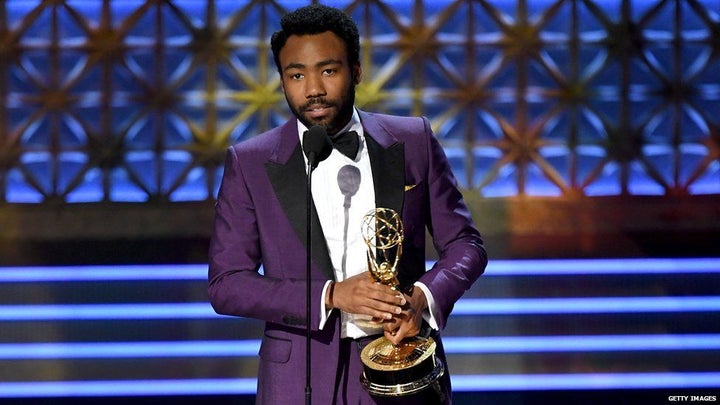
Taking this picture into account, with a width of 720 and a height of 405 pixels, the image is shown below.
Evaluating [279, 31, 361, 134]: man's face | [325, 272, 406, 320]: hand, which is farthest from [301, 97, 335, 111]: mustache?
[325, 272, 406, 320]: hand

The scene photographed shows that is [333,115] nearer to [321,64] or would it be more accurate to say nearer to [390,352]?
[321,64]

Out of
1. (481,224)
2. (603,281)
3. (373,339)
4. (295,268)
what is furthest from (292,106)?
(603,281)

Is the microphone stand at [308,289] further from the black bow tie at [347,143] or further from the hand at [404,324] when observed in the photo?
the black bow tie at [347,143]

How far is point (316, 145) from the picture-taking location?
7.36 ft

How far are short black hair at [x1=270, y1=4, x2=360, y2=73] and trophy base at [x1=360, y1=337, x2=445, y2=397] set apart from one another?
659mm

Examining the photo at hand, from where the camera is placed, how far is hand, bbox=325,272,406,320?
220 cm

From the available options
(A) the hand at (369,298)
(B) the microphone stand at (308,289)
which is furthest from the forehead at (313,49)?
(A) the hand at (369,298)

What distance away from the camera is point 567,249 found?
4426 millimetres

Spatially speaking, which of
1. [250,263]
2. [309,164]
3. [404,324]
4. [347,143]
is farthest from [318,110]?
[404,324]

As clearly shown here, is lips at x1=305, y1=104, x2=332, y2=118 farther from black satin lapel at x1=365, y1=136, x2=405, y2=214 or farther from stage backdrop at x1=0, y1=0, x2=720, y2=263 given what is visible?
stage backdrop at x1=0, y1=0, x2=720, y2=263

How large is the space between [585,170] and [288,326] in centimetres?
236

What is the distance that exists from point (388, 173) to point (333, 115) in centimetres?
18

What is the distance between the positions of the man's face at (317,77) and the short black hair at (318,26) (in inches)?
0.6

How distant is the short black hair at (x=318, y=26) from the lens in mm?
2461
